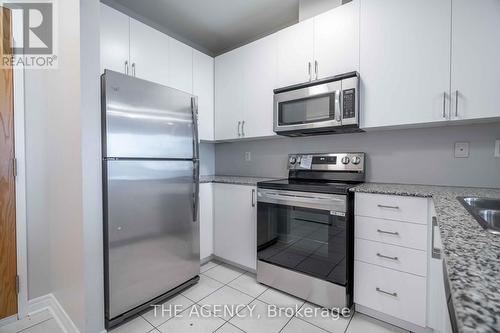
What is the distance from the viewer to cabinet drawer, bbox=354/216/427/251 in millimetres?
1396

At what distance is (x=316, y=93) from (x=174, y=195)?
1.44 metres

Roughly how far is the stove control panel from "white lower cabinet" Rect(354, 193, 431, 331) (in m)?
0.47

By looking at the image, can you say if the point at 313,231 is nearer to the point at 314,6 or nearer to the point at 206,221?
the point at 206,221

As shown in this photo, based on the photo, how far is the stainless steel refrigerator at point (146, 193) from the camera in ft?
4.74

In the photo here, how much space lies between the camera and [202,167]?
2.98 meters

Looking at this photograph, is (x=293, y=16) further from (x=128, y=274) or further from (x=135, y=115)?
(x=128, y=274)

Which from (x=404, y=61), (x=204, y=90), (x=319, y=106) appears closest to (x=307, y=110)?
(x=319, y=106)

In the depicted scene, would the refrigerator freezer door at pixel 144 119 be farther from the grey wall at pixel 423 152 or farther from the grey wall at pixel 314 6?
the grey wall at pixel 314 6

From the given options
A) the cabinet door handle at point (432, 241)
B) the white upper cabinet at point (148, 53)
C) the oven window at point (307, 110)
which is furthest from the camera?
the white upper cabinet at point (148, 53)

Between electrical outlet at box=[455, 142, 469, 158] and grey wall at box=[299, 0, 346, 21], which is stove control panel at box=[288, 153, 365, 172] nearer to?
electrical outlet at box=[455, 142, 469, 158]

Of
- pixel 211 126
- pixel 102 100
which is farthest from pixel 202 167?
pixel 102 100

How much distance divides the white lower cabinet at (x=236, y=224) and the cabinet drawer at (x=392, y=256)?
92cm

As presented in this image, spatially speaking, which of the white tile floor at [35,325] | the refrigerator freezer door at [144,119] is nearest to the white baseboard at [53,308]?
the white tile floor at [35,325]

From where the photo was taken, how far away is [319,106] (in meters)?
1.92
